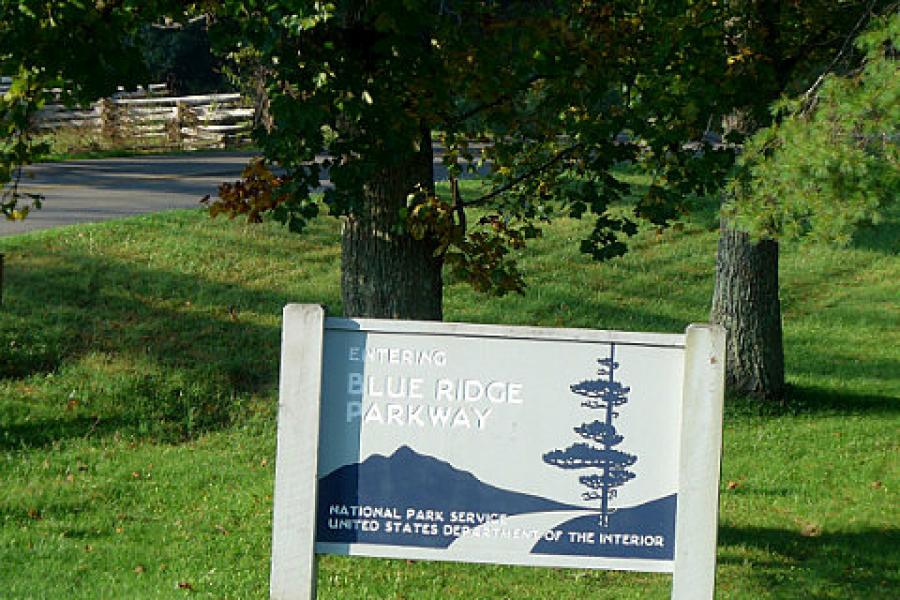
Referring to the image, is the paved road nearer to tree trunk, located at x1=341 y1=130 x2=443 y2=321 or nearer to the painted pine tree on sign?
tree trunk, located at x1=341 y1=130 x2=443 y2=321

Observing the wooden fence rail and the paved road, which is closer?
the paved road

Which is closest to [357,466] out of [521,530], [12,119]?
[521,530]

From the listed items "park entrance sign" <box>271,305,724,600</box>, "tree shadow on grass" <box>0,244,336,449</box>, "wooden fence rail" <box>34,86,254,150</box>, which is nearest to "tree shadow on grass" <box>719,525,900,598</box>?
"park entrance sign" <box>271,305,724,600</box>

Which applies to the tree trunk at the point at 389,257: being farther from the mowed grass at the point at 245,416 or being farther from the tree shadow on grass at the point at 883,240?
the tree shadow on grass at the point at 883,240

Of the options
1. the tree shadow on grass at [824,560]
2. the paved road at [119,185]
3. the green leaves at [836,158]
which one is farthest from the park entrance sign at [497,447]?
the paved road at [119,185]

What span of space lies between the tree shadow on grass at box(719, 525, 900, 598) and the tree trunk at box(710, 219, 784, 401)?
13.9ft

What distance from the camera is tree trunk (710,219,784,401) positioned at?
13.2 m

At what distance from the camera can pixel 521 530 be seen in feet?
17.6

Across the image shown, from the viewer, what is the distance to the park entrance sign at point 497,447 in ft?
17.5

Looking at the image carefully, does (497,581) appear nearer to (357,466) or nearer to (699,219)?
(357,466)

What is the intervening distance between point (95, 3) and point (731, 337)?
7487 millimetres

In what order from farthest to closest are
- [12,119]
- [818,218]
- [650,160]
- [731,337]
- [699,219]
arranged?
[699,219], [731,337], [650,160], [12,119], [818,218]

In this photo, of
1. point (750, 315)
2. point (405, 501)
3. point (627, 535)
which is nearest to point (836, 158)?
point (627, 535)

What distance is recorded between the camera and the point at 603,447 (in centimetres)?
534
